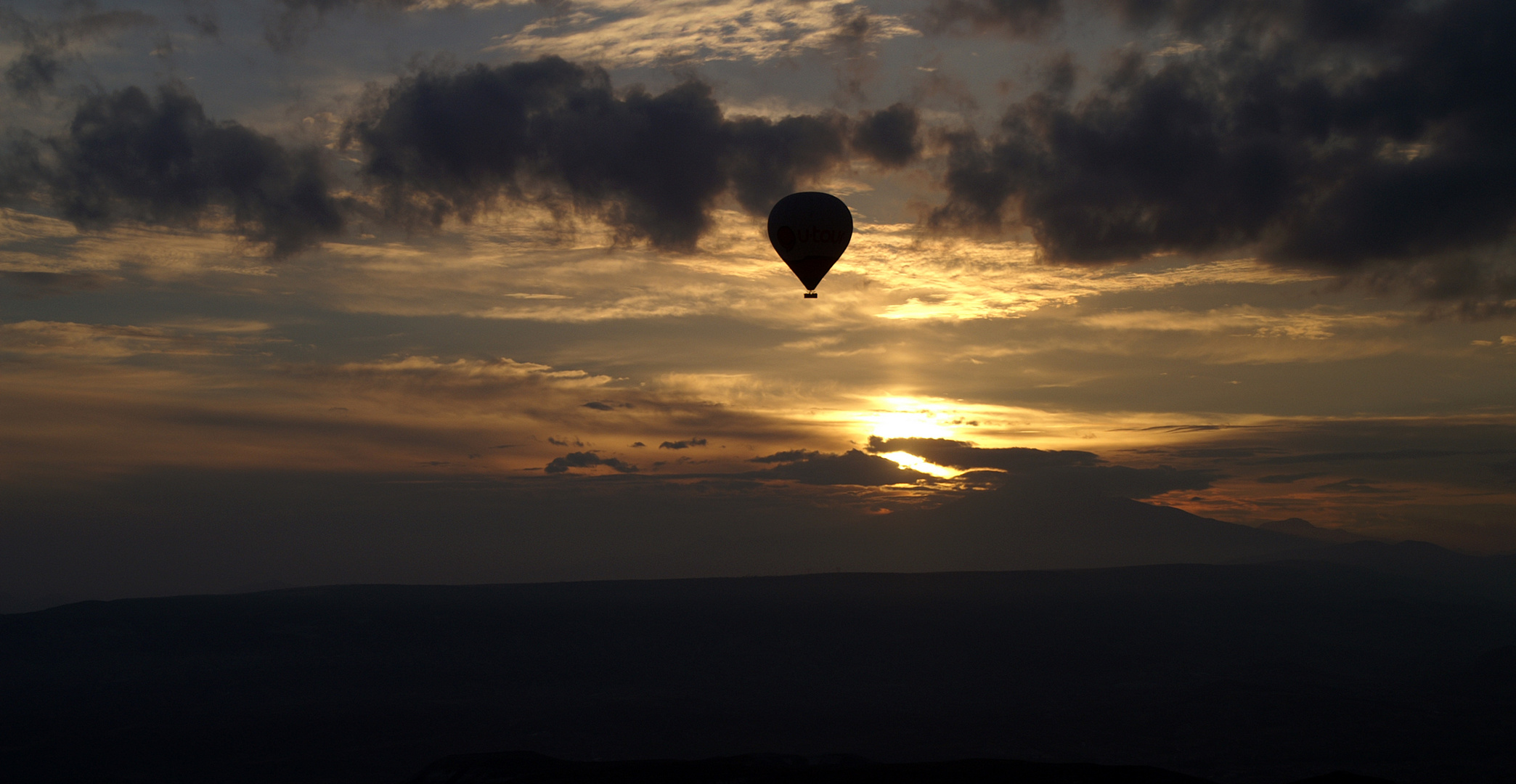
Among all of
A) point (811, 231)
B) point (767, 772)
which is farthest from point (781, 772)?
point (811, 231)

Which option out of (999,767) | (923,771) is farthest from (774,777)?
(999,767)

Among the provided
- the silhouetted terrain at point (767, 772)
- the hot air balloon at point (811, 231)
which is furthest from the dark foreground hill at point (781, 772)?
the hot air balloon at point (811, 231)

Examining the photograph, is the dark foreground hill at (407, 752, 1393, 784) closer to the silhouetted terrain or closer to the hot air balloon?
the silhouetted terrain

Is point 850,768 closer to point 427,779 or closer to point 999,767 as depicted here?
point 999,767

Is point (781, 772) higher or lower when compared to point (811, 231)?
lower

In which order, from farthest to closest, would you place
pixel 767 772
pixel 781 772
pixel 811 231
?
1. pixel 767 772
2. pixel 781 772
3. pixel 811 231

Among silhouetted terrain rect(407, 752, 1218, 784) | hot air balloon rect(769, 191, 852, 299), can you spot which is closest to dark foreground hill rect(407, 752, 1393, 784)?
silhouetted terrain rect(407, 752, 1218, 784)

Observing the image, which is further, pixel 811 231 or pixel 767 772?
pixel 767 772

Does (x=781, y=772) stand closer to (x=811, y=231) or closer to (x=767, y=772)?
(x=767, y=772)

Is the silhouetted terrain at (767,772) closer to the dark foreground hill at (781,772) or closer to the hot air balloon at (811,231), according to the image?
the dark foreground hill at (781,772)
